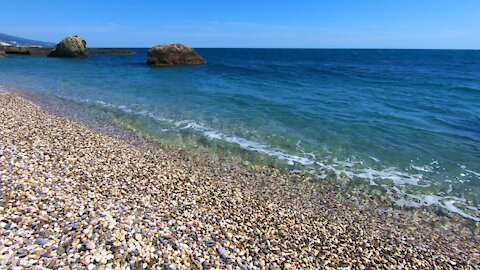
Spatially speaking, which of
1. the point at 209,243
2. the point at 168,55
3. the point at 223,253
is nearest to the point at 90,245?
the point at 209,243

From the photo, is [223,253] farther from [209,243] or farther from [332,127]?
[332,127]

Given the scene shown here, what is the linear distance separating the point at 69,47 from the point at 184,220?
248 ft

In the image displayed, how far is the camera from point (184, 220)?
22.5 ft

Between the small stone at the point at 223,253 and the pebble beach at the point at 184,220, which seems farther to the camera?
the small stone at the point at 223,253

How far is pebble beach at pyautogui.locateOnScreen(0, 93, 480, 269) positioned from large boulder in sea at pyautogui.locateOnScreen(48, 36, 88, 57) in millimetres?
67670

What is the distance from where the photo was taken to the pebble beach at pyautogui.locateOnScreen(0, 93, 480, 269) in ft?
17.7

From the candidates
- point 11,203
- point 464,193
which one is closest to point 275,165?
point 464,193

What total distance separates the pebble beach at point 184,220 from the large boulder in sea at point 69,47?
67.7 m

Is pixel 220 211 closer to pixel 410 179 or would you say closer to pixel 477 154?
pixel 410 179

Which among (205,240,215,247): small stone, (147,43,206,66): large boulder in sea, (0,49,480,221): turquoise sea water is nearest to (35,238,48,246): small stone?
(205,240,215,247): small stone

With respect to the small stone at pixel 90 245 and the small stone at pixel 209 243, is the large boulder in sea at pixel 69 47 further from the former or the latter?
the small stone at pixel 209 243

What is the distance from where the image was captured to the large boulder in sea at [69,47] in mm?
68250

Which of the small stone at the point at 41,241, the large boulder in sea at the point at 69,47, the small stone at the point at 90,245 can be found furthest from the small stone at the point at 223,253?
the large boulder in sea at the point at 69,47

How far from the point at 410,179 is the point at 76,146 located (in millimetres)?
12451
